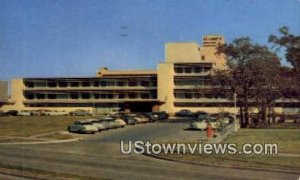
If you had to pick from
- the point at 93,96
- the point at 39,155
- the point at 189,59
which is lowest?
the point at 39,155

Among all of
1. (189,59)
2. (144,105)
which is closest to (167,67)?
(189,59)

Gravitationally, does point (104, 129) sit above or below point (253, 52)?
below

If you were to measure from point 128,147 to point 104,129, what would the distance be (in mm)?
5432

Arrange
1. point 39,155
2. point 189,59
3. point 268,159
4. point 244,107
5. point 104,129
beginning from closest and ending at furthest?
point 268,159
point 39,155
point 104,129
point 189,59
point 244,107

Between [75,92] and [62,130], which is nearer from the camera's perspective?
[75,92]

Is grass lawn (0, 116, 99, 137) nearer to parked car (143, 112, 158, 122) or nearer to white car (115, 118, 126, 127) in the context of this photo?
white car (115, 118, 126, 127)

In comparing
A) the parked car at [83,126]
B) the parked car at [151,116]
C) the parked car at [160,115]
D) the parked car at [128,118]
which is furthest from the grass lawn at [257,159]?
the parked car at [160,115]

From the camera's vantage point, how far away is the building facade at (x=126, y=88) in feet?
84.0

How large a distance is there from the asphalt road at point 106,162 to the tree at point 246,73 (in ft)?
38.4

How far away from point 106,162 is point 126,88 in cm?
814

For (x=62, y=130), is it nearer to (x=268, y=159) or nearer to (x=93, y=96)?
(x=93, y=96)

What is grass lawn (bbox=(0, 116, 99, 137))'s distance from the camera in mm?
30172

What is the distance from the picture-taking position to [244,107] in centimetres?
3884

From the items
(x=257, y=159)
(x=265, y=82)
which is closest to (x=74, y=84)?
(x=257, y=159)
